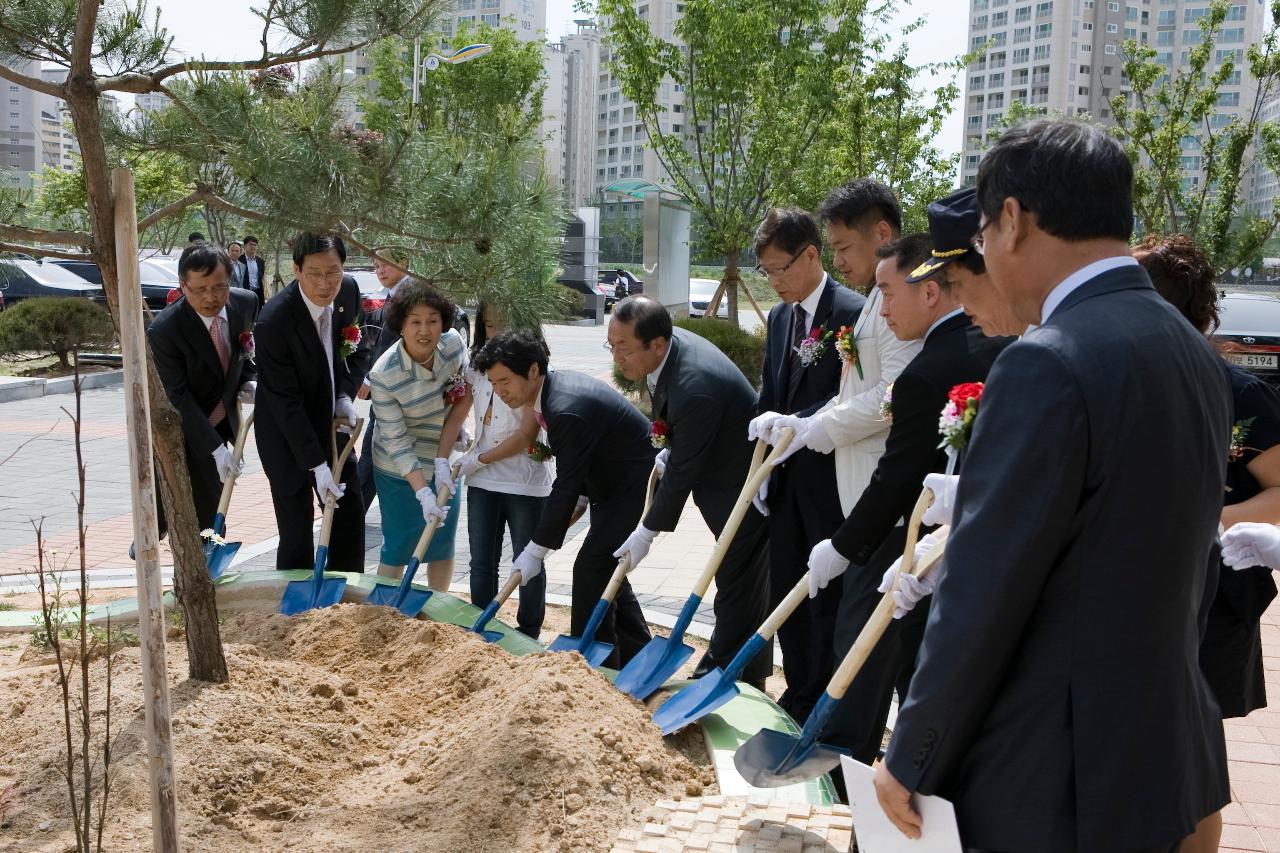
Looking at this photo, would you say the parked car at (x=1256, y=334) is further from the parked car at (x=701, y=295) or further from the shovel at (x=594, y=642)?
the parked car at (x=701, y=295)

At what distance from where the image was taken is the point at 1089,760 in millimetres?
1617

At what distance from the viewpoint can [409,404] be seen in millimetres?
A: 5215

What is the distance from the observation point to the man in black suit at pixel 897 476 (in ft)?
10.6

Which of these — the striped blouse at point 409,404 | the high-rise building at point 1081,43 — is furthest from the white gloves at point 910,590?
the high-rise building at point 1081,43

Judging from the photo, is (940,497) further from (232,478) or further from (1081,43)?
(1081,43)

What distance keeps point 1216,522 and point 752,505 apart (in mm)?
2757

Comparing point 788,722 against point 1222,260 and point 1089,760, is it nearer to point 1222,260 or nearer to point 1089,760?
point 1089,760

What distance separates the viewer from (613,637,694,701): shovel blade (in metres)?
3.93

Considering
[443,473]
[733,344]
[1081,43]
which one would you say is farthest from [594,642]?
[1081,43]

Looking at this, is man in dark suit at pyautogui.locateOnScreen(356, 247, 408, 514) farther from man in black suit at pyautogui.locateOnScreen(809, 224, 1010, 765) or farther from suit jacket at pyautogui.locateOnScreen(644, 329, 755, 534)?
man in black suit at pyautogui.locateOnScreen(809, 224, 1010, 765)

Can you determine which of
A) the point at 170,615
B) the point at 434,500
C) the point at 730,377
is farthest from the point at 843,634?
the point at 170,615

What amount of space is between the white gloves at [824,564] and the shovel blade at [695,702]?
1.41ft

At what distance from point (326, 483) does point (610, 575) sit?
1283 millimetres

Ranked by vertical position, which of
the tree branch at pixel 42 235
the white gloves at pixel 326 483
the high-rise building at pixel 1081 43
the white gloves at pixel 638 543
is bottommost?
the white gloves at pixel 638 543
